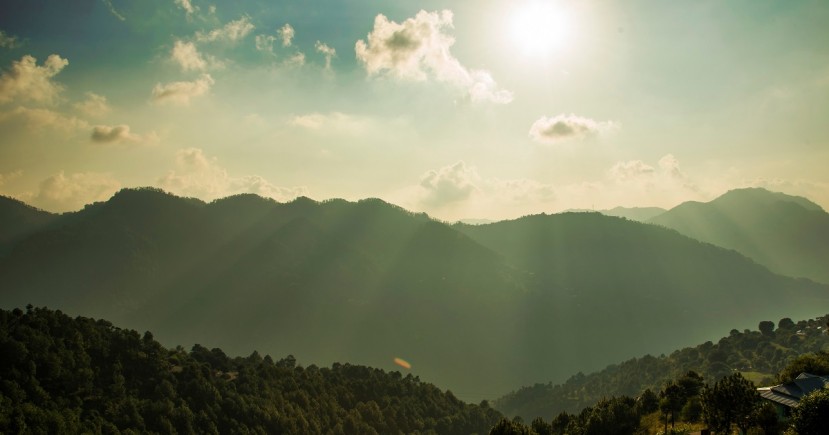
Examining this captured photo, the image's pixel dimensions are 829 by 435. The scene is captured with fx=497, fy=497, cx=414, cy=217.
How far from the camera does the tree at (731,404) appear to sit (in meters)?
46.9

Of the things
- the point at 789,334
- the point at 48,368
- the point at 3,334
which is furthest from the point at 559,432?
the point at 789,334

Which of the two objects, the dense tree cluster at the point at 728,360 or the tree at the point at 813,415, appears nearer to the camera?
the tree at the point at 813,415

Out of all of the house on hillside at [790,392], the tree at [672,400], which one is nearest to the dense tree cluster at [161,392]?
the tree at [672,400]

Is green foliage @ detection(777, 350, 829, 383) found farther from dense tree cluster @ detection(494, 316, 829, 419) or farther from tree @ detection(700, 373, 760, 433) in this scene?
dense tree cluster @ detection(494, 316, 829, 419)

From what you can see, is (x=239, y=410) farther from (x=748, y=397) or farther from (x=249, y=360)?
(x=748, y=397)

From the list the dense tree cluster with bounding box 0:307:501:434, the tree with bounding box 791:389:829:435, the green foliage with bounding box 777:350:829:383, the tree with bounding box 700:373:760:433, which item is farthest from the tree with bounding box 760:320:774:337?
the tree with bounding box 791:389:829:435

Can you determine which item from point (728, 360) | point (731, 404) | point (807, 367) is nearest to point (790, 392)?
point (731, 404)

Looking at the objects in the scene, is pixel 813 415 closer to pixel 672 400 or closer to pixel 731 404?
pixel 731 404

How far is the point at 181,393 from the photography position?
90.6 metres

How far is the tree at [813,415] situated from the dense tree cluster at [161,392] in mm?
80930

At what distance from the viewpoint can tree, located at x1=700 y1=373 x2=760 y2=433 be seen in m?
46.9

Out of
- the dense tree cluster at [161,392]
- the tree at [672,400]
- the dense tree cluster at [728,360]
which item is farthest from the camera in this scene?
the dense tree cluster at [728,360]

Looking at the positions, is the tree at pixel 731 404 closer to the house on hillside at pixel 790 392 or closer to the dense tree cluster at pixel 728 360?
the house on hillside at pixel 790 392

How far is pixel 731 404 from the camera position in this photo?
4703 centimetres
